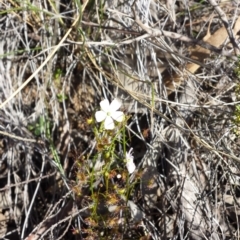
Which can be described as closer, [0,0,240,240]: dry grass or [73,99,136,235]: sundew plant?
[73,99,136,235]: sundew plant

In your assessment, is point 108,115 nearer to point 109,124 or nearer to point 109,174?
point 109,124

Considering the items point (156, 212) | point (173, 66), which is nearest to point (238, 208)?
point (156, 212)

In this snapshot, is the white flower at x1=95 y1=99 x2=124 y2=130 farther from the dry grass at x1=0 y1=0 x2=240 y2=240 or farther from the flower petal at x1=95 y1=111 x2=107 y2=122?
the dry grass at x1=0 y1=0 x2=240 y2=240

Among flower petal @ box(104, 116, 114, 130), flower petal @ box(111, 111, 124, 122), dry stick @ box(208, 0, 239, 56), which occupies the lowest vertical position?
flower petal @ box(104, 116, 114, 130)

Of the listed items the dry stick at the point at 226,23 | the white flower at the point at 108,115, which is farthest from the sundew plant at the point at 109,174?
the dry stick at the point at 226,23

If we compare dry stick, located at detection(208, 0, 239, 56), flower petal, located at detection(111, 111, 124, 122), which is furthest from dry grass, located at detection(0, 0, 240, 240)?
flower petal, located at detection(111, 111, 124, 122)

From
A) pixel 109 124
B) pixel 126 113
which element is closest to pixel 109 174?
pixel 109 124

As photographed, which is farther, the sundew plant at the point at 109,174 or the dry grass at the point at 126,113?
the dry grass at the point at 126,113

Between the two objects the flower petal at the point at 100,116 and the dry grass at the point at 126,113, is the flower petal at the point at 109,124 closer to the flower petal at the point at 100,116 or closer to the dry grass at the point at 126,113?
the flower petal at the point at 100,116

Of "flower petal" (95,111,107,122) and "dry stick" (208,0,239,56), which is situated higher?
"dry stick" (208,0,239,56)
